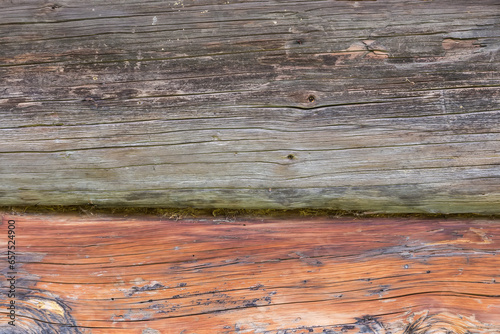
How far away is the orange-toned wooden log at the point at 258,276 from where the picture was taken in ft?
5.56

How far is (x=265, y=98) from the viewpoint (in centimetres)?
163

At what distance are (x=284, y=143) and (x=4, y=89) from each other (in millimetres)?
1443

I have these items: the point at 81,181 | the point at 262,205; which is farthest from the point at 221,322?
the point at 81,181

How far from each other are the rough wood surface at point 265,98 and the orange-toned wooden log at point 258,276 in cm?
19

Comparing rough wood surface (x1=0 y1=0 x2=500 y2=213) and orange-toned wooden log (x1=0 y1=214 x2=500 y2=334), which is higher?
rough wood surface (x1=0 y1=0 x2=500 y2=213)

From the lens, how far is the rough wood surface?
1.59m

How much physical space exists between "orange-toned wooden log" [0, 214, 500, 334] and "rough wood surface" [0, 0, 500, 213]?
19cm

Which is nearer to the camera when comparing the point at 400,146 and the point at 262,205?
the point at 400,146

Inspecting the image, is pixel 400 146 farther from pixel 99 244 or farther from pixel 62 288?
pixel 62 288

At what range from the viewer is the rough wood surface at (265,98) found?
159 cm

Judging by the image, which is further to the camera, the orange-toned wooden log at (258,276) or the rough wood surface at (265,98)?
the orange-toned wooden log at (258,276)

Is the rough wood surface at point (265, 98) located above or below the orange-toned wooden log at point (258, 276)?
above

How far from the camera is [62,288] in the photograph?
1733 millimetres

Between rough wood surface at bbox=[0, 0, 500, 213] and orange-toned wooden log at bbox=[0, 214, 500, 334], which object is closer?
rough wood surface at bbox=[0, 0, 500, 213]
